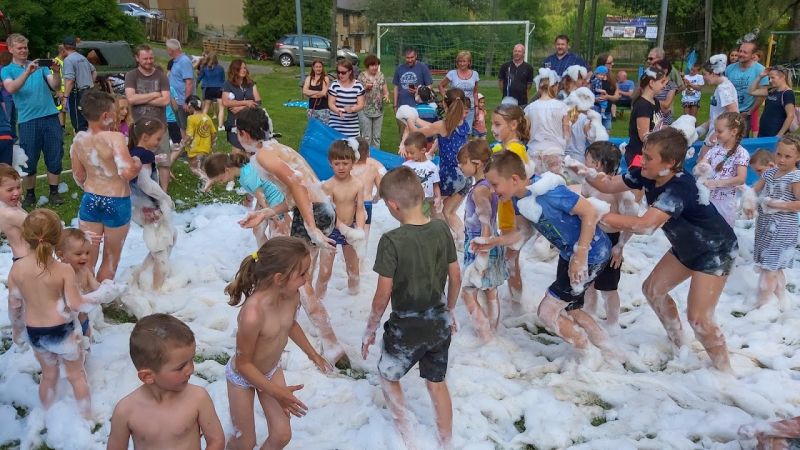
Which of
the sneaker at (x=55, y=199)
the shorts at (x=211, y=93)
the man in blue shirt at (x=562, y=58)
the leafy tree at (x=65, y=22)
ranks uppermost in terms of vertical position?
the leafy tree at (x=65, y=22)

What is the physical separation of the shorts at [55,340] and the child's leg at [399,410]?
1832 mm

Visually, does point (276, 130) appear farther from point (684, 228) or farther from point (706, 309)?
point (706, 309)

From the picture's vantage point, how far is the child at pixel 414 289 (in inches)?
134

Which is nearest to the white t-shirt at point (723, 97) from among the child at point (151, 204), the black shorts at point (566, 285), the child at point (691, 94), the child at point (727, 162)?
the child at point (727, 162)

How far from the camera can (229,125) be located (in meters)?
10.2

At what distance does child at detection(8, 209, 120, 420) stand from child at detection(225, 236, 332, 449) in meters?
1.12

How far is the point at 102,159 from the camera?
4.98m

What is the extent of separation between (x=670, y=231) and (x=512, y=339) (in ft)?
4.81

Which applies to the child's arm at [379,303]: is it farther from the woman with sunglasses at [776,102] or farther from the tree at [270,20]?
the tree at [270,20]

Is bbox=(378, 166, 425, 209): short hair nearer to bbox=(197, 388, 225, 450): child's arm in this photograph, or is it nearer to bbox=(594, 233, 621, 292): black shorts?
bbox=(197, 388, 225, 450): child's arm

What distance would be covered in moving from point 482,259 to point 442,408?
4.48 feet

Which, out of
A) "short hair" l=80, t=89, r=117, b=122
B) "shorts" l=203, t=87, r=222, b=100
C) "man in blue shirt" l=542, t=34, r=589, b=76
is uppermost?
"man in blue shirt" l=542, t=34, r=589, b=76

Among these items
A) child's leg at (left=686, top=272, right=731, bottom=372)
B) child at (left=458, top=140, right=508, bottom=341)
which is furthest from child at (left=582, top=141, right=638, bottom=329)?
child at (left=458, top=140, right=508, bottom=341)

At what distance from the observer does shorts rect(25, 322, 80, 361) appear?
3744 mm
